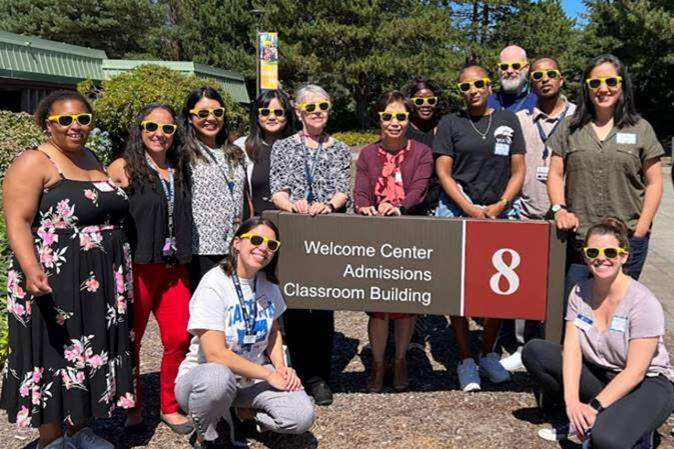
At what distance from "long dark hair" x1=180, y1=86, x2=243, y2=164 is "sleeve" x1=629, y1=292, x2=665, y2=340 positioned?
7.99 ft

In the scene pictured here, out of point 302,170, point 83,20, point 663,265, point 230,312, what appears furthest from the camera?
point 83,20

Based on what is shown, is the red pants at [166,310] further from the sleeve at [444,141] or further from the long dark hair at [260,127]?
the sleeve at [444,141]

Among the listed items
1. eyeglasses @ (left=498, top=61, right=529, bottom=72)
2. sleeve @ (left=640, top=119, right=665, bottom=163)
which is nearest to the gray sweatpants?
sleeve @ (left=640, top=119, right=665, bottom=163)

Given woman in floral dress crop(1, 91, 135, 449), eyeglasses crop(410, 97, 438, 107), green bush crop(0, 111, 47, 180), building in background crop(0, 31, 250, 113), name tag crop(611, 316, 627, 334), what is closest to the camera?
woman in floral dress crop(1, 91, 135, 449)

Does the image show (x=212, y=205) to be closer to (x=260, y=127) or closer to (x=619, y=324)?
(x=260, y=127)

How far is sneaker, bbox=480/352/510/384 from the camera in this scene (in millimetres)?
4848

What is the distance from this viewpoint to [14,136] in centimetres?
851

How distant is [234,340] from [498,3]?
39337 millimetres

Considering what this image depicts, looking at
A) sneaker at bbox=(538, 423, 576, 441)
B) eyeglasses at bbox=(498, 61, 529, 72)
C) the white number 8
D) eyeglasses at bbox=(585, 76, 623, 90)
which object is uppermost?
eyeglasses at bbox=(498, 61, 529, 72)

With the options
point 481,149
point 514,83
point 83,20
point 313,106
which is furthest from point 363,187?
point 83,20

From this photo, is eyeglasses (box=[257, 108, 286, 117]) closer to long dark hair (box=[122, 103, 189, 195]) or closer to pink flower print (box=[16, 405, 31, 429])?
long dark hair (box=[122, 103, 189, 195])

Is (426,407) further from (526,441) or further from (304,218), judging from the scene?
(304,218)

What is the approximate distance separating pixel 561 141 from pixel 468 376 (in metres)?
1.68

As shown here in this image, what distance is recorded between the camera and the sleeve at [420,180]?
447 cm
